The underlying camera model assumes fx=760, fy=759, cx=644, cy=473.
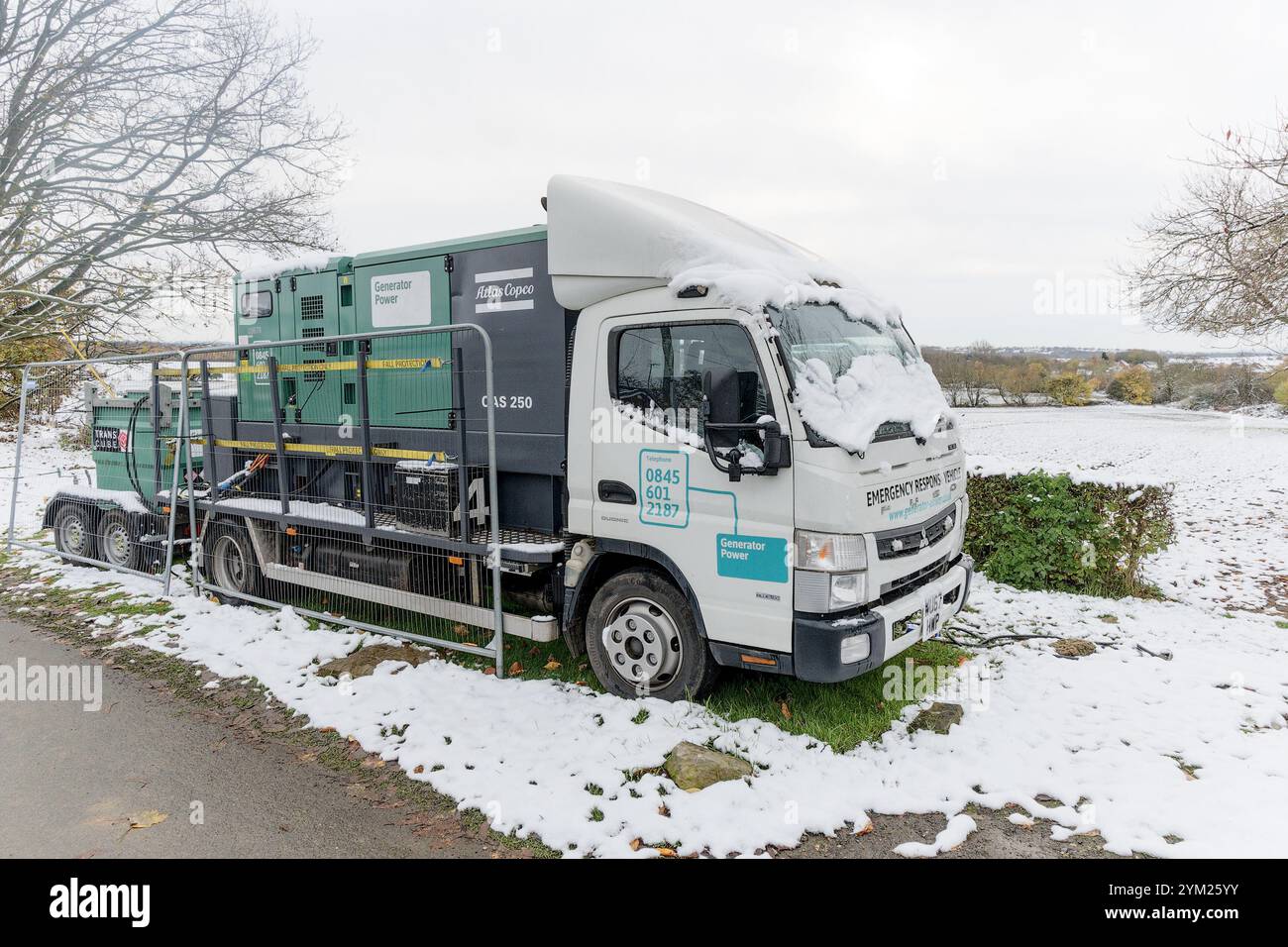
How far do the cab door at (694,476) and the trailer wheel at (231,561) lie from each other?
4.19 m

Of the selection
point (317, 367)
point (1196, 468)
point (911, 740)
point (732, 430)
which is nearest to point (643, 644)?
point (732, 430)

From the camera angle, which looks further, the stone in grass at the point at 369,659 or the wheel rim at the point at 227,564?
the wheel rim at the point at 227,564

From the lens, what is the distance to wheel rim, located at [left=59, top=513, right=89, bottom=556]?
9148mm

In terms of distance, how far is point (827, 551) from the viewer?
4.23m

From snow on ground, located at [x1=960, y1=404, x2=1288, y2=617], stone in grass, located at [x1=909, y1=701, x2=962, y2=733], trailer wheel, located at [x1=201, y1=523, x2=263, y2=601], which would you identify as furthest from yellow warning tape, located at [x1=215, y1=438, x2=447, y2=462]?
snow on ground, located at [x1=960, y1=404, x2=1288, y2=617]

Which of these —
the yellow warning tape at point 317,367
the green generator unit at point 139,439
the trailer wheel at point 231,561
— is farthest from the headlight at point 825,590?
the green generator unit at point 139,439

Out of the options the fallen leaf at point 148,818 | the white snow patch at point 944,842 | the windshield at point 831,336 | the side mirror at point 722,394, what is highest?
the windshield at point 831,336

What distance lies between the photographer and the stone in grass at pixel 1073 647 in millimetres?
5957

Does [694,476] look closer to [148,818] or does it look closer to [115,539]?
[148,818]

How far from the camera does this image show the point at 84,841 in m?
3.66

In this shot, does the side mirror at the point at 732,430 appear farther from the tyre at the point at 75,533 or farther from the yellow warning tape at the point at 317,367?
the tyre at the point at 75,533

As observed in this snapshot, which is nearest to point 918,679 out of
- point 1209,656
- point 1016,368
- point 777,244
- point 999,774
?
point 999,774

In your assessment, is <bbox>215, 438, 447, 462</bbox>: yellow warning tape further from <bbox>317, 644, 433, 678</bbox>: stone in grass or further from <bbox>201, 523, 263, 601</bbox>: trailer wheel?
<bbox>317, 644, 433, 678</bbox>: stone in grass
